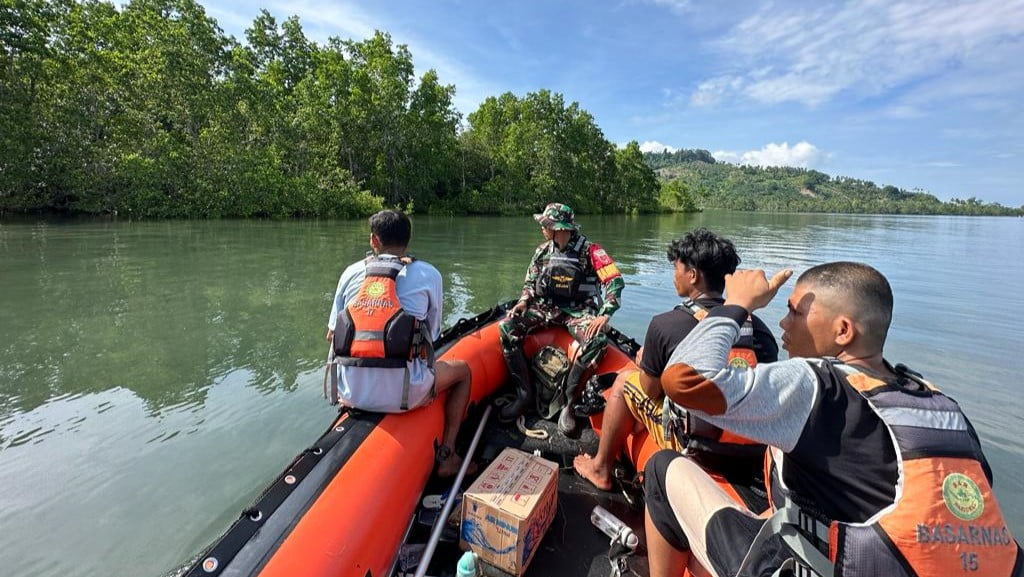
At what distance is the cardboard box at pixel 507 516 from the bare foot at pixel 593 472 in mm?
482

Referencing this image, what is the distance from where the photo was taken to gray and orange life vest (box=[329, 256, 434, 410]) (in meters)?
2.41

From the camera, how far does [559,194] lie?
151ft

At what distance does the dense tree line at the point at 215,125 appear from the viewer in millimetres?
18844

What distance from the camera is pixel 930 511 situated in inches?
40.4

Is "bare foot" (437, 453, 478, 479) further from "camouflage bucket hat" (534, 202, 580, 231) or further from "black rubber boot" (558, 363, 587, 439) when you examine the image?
"camouflage bucket hat" (534, 202, 580, 231)

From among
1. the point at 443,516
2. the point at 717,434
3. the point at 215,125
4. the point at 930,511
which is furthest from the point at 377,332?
the point at 215,125

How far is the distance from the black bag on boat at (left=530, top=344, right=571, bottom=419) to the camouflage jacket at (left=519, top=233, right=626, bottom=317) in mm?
457

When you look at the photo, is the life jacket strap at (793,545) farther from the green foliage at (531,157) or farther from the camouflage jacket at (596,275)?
the green foliage at (531,157)

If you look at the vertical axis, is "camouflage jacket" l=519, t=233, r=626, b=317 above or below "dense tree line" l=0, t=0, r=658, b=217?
below

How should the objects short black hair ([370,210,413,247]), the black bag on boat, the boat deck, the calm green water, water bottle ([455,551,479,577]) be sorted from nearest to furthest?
water bottle ([455,551,479,577])
the boat deck
short black hair ([370,210,413,247])
the calm green water
the black bag on boat

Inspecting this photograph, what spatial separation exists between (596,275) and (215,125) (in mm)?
26868

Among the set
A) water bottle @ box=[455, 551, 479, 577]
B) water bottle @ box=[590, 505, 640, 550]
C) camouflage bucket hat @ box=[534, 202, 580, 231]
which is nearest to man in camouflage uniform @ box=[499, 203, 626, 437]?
camouflage bucket hat @ box=[534, 202, 580, 231]

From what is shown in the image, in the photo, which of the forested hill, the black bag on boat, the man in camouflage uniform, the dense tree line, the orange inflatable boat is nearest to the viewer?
the orange inflatable boat

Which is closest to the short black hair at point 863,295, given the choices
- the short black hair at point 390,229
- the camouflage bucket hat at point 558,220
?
the short black hair at point 390,229
